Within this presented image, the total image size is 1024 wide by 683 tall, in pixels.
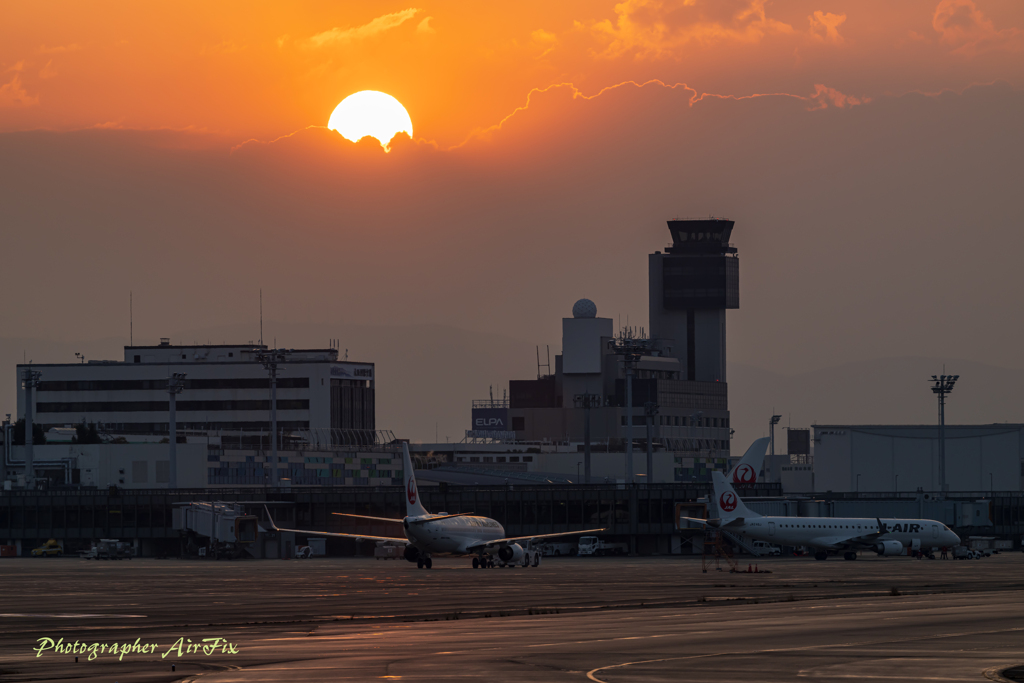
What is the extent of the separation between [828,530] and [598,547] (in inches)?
1071

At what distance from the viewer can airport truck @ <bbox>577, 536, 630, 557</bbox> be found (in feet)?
442

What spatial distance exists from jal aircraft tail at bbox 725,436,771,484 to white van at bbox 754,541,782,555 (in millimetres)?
38524

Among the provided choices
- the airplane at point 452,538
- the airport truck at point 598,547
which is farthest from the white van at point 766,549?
the airplane at point 452,538

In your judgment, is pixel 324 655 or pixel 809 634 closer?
pixel 324 655

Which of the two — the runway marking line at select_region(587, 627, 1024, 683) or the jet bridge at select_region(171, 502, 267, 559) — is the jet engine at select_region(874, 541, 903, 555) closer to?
the jet bridge at select_region(171, 502, 267, 559)

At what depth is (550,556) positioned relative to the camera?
131500mm

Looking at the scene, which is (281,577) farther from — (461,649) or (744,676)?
(744,676)

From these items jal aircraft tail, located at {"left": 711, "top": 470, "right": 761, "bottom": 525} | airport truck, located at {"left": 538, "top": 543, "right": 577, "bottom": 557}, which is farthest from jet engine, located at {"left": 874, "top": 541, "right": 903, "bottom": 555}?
airport truck, located at {"left": 538, "top": 543, "right": 577, "bottom": 557}

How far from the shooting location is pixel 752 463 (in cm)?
17700

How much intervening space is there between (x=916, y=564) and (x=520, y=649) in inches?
3060

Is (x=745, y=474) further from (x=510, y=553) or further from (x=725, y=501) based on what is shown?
(x=510, y=553)

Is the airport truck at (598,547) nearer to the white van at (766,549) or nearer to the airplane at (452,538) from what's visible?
the white van at (766,549)

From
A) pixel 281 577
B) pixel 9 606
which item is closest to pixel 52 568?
pixel 281 577

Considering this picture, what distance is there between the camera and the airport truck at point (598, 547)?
13475 cm
